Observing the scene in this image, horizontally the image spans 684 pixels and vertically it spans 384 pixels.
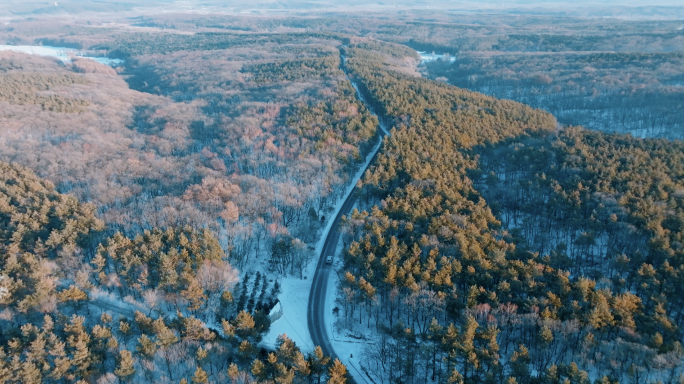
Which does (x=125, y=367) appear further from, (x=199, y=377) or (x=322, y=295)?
(x=322, y=295)

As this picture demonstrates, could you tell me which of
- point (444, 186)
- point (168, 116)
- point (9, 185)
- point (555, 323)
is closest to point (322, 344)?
point (555, 323)

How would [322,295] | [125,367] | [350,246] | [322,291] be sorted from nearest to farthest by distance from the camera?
[125,367] → [350,246] → [322,295] → [322,291]

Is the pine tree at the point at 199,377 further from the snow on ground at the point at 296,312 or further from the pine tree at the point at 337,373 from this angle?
the pine tree at the point at 337,373

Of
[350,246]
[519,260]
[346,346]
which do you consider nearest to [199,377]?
[346,346]

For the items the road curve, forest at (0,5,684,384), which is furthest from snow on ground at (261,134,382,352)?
the road curve

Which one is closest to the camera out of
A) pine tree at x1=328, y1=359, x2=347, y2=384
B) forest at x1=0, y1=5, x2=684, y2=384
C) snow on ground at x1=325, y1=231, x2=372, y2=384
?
pine tree at x1=328, y1=359, x2=347, y2=384

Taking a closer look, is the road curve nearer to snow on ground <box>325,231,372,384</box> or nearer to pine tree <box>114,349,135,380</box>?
snow on ground <box>325,231,372,384</box>

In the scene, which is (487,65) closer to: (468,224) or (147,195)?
(468,224)

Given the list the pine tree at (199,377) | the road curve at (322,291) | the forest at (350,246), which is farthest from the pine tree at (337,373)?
the pine tree at (199,377)

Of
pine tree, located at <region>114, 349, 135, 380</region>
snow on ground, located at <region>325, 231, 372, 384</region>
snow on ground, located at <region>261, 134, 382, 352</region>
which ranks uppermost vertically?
pine tree, located at <region>114, 349, 135, 380</region>
